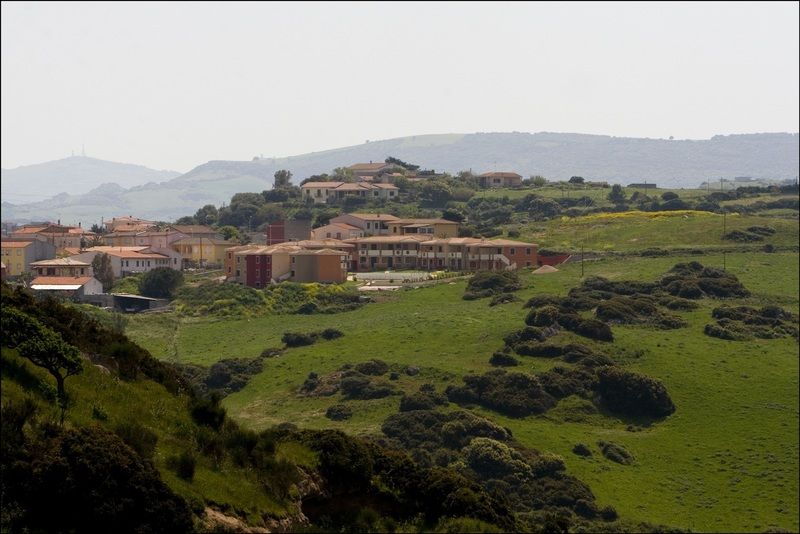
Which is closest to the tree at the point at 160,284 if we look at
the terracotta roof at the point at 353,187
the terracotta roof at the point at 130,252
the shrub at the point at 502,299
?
the terracotta roof at the point at 130,252

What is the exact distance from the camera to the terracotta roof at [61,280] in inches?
3118

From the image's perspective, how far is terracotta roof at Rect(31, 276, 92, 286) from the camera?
3118 inches

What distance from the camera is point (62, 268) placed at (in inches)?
3280

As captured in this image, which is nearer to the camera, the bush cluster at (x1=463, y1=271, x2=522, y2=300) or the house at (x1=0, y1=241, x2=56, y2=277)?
the bush cluster at (x1=463, y1=271, x2=522, y2=300)

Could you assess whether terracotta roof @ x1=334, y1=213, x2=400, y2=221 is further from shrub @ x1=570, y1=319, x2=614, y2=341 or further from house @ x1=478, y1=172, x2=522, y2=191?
shrub @ x1=570, y1=319, x2=614, y2=341

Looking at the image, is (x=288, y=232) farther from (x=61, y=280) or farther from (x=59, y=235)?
(x=61, y=280)

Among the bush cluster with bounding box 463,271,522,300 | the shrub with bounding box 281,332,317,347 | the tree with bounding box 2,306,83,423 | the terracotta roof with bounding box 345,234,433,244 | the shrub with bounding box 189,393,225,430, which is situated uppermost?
the tree with bounding box 2,306,83,423

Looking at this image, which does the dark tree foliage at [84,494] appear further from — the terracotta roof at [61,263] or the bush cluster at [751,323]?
the terracotta roof at [61,263]

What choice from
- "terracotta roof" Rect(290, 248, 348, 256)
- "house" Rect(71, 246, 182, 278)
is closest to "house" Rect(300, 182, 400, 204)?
"house" Rect(71, 246, 182, 278)

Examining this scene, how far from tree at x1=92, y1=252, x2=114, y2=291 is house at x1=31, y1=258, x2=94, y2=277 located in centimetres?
40

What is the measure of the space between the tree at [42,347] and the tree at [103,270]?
64.6m

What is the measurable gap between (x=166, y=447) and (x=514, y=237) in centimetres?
7887

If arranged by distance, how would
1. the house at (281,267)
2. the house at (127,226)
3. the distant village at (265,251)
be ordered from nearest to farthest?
1. the distant village at (265,251)
2. the house at (281,267)
3. the house at (127,226)

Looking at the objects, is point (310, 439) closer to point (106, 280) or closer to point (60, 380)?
point (60, 380)
